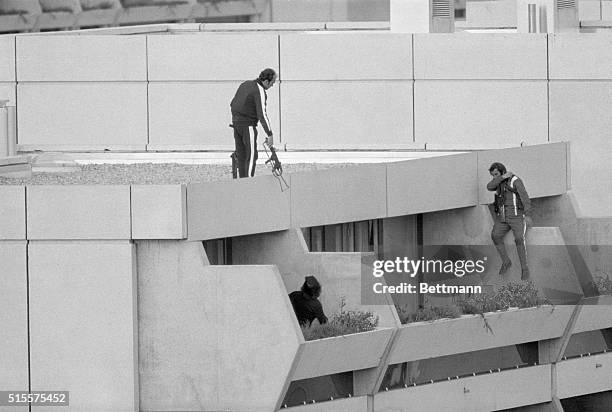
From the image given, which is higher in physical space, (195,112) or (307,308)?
(195,112)

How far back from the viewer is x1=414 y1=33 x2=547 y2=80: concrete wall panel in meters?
40.2

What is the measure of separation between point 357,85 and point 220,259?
9822mm

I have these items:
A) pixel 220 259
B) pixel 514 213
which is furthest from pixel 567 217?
pixel 220 259

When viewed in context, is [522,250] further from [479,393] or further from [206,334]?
[206,334]

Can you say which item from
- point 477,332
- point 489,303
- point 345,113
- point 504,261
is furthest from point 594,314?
point 345,113

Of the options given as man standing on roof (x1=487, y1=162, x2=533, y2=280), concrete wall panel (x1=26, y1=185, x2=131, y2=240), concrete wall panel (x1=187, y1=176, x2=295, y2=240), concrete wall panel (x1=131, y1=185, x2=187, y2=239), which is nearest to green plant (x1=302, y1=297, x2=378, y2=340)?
concrete wall panel (x1=187, y1=176, x2=295, y2=240)

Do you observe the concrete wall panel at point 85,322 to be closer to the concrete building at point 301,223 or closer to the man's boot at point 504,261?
the concrete building at point 301,223

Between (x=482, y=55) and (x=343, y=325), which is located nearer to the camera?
(x=343, y=325)

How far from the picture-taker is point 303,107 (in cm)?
4075

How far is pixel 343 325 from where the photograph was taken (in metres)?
30.7

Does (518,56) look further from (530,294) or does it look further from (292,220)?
(292,220)

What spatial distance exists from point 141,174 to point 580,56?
31.1 ft

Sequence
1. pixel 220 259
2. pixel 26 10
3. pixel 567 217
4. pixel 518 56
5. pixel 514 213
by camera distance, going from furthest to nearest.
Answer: pixel 26 10, pixel 518 56, pixel 567 217, pixel 514 213, pixel 220 259

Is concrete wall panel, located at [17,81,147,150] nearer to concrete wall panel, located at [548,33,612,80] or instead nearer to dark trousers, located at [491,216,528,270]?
concrete wall panel, located at [548,33,612,80]
